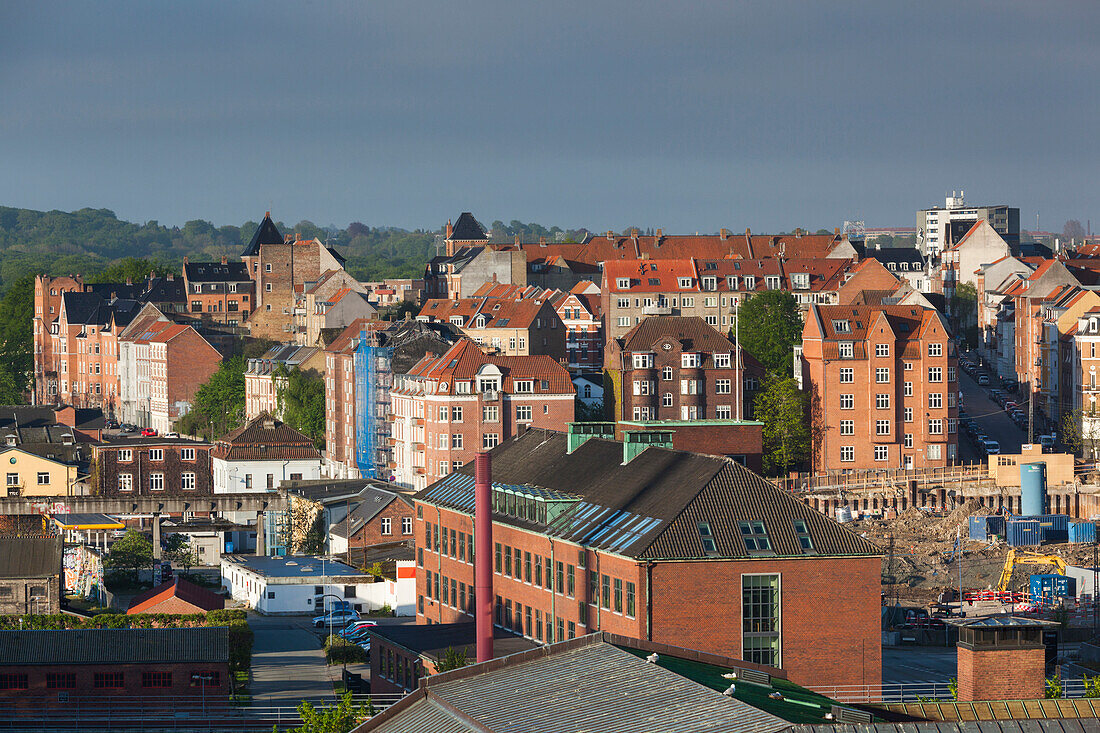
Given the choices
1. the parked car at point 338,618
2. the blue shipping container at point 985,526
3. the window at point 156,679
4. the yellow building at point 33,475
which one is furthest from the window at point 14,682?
the blue shipping container at point 985,526

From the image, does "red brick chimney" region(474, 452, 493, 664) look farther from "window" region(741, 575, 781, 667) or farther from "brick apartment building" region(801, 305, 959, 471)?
"brick apartment building" region(801, 305, 959, 471)

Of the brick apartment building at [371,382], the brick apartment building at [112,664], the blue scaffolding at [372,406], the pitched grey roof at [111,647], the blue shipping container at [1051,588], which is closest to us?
the brick apartment building at [112,664]

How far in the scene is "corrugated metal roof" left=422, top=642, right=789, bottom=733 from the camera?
Result: 33.7 metres

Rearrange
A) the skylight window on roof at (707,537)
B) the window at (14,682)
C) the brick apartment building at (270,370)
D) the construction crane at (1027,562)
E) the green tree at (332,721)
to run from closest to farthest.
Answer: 1. the green tree at (332,721)
2. the skylight window on roof at (707,537)
3. the window at (14,682)
4. the construction crane at (1027,562)
5. the brick apartment building at (270,370)

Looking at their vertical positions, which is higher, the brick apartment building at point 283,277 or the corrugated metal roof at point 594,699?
the brick apartment building at point 283,277

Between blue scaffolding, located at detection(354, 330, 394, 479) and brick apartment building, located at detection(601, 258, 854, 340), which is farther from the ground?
brick apartment building, located at detection(601, 258, 854, 340)

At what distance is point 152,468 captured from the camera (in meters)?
121

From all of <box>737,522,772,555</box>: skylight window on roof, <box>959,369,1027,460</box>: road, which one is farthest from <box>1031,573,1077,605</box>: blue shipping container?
<box>737,522,772,555</box>: skylight window on roof

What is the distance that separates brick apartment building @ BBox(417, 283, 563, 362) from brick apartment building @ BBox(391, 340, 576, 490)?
2262cm

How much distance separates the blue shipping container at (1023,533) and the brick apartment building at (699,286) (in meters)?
43.9

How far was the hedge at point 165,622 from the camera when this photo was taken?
66062 mm

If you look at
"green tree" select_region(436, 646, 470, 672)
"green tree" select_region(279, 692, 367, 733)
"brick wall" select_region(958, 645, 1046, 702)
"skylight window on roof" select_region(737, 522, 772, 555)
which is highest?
"skylight window on roof" select_region(737, 522, 772, 555)

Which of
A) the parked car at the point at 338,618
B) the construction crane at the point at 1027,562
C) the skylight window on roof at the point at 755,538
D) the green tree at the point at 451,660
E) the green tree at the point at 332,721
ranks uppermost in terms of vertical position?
the skylight window on roof at the point at 755,538

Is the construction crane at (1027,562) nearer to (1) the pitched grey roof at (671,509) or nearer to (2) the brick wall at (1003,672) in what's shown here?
(1) the pitched grey roof at (671,509)
